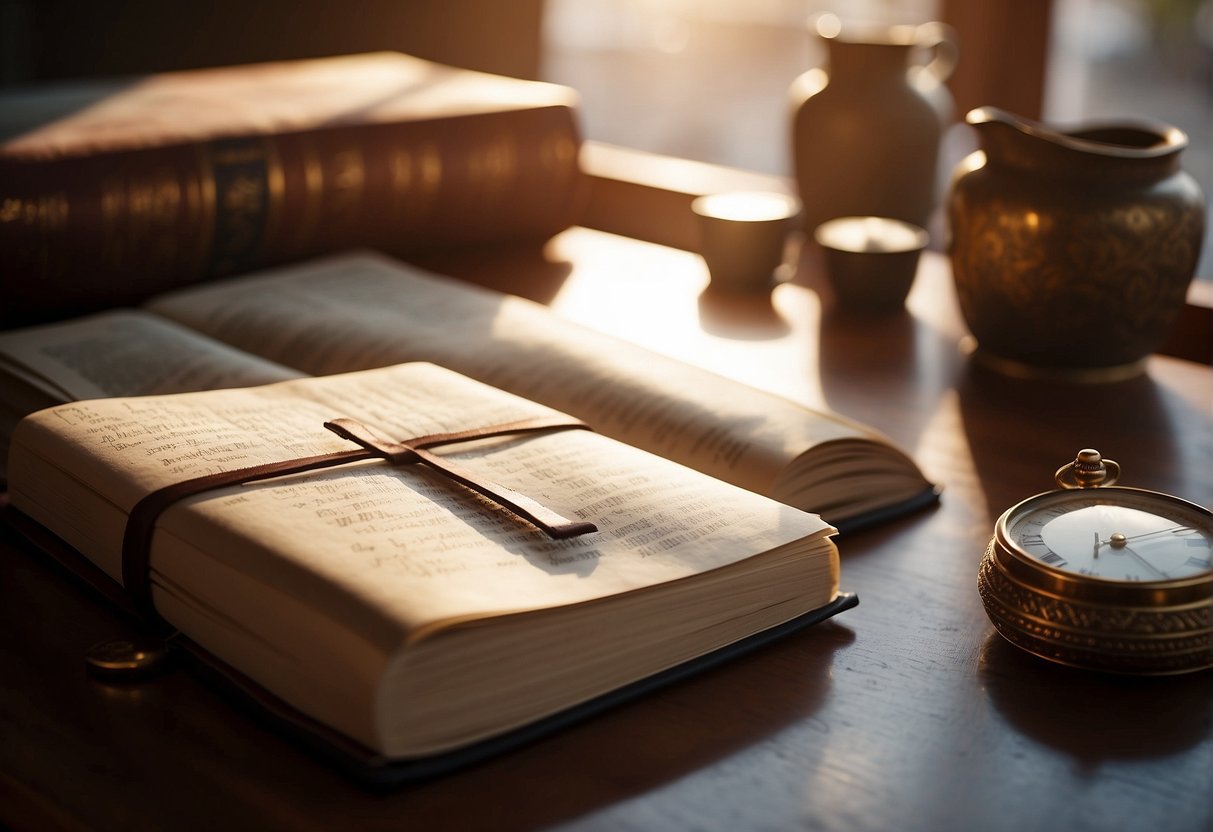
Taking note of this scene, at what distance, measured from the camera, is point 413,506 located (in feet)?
2.01

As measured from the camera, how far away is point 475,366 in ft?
2.96

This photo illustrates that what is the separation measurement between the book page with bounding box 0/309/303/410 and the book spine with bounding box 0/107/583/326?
0.49 feet

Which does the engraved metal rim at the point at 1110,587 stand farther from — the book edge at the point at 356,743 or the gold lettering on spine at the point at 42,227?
the gold lettering on spine at the point at 42,227

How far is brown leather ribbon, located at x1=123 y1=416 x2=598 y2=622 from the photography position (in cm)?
60

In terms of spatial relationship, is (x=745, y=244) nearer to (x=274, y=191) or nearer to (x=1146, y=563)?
(x=274, y=191)

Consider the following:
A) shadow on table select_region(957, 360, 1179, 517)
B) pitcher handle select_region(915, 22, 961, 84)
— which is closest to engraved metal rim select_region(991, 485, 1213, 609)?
shadow on table select_region(957, 360, 1179, 517)

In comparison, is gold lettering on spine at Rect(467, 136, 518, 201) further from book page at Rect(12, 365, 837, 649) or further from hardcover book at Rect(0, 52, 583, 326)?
book page at Rect(12, 365, 837, 649)

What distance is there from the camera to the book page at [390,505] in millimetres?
538

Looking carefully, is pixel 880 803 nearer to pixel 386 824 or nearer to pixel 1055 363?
pixel 386 824

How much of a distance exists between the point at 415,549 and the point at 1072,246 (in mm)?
626

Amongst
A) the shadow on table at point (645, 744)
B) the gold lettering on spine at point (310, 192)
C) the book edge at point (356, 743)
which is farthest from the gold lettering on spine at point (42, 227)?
the shadow on table at point (645, 744)

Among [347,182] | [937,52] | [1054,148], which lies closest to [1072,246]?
[1054,148]

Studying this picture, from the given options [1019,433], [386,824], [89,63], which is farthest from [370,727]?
[89,63]

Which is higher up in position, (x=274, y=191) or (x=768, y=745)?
(x=274, y=191)
